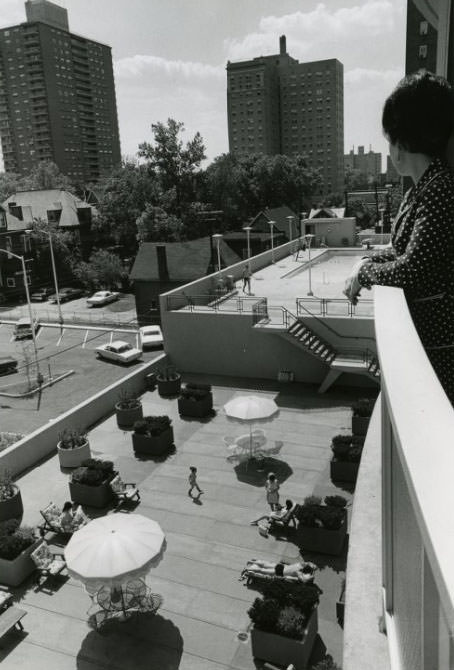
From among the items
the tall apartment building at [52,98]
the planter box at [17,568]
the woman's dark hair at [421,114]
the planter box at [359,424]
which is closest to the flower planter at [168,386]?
the planter box at [359,424]

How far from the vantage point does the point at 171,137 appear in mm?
64000

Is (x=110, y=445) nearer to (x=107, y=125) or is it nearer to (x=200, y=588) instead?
(x=200, y=588)

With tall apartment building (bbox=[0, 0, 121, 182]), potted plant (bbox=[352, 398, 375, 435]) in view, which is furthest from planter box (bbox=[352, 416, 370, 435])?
tall apartment building (bbox=[0, 0, 121, 182])

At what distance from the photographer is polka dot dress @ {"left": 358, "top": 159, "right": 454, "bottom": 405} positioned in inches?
98.3

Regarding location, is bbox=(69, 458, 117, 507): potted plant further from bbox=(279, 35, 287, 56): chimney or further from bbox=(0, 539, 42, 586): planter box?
bbox=(279, 35, 287, 56): chimney

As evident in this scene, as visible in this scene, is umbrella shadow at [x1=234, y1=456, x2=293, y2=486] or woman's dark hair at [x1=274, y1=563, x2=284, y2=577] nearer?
woman's dark hair at [x1=274, y1=563, x2=284, y2=577]

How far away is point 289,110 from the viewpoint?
6575 inches

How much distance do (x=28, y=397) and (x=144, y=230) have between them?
3851 centimetres

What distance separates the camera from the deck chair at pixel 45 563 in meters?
13.7

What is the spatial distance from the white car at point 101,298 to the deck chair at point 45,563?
145ft

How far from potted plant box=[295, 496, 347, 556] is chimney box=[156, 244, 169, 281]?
31.4 m

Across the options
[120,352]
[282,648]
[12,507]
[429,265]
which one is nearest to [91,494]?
[12,507]

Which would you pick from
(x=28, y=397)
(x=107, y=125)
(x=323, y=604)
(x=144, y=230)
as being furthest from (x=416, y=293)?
(x=107, y=125)

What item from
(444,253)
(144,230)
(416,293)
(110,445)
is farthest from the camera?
(144,230)
